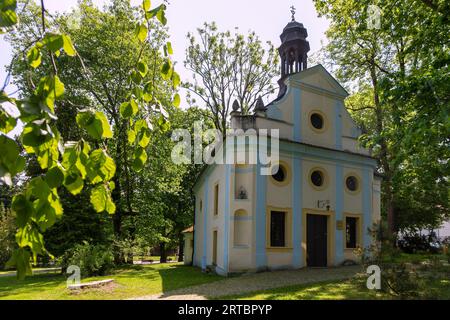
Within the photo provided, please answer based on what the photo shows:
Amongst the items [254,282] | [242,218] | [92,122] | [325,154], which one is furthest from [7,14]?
[325,154]

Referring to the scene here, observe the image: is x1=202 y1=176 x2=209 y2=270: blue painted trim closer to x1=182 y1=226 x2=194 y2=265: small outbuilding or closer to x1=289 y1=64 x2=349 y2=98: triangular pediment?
x1=182 y1=226 x2=194 y2=265: small outbuilding

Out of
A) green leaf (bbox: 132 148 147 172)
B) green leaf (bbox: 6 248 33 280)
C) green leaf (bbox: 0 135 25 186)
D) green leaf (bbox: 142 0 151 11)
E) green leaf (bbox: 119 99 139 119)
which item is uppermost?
green leaf (bbox: 142 0 151 11)

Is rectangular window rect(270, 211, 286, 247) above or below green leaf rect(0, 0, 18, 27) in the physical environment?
below

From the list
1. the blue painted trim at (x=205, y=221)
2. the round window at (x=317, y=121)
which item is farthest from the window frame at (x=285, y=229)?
the blue painted trim at (x=205, y=221)

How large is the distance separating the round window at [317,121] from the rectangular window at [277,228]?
203 inches

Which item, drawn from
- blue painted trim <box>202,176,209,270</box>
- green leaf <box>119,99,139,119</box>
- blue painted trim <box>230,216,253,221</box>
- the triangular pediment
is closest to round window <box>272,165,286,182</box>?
blue painted trim <box>230,216,253,221</box>

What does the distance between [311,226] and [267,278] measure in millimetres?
4715

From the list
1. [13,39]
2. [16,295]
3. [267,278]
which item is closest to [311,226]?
[267,278]

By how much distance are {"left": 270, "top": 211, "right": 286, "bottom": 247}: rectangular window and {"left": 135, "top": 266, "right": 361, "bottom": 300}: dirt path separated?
1392 millimetres

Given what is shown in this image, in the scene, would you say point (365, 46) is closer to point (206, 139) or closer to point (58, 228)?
point (206, 139)

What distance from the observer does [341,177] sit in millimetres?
19141

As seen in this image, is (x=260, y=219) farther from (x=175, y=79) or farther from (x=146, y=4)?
(x=146, y=4)

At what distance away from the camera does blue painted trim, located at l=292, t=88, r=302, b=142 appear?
1842 cm

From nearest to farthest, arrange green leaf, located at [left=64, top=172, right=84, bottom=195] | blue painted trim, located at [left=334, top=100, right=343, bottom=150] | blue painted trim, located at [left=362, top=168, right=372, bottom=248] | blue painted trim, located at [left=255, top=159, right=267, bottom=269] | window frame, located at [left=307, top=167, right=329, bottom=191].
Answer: green leaf, located at [left=64, top=172, right=84, bottom=195]
blue painted trim, located at [left=255, top=159, right=267, bottom=269]
window frame, located at [left=307, top=167, right=329, bottom=191]
blue painted trim, located at [left=362, top=168, right=372, bottom=248]
blue painted trim, located at [left=334, top=100, right=343, bottom=150]
